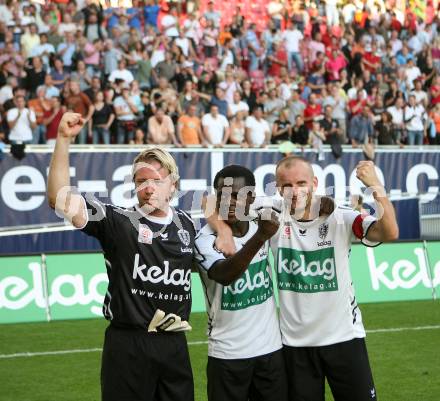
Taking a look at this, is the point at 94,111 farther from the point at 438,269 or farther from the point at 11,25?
the point at 438,269

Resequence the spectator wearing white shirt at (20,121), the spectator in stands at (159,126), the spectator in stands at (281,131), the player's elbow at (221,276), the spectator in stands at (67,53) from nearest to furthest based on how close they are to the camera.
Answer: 1. the player's elbow at (221,276)
2. the spectator wearing white shirt at (20,121)
3. the spectator in stands at (159,126)
4. the spectator in stands at (67,53)
5. the spectator in stands at (281,131)

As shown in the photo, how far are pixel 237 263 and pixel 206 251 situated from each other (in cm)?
47

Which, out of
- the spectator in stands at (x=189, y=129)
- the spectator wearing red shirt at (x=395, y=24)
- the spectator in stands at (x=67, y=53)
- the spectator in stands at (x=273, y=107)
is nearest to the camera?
the spectator in stands at (x=189, y=129)

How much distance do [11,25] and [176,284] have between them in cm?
1477

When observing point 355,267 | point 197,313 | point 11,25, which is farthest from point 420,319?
point 11,25

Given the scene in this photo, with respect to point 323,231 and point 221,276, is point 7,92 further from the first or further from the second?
point 221,276

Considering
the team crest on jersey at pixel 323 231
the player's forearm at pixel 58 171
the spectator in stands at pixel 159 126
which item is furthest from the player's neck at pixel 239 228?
the spectator in stands at pixel 159 126

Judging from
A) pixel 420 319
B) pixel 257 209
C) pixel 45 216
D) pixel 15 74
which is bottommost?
pixel 420 319

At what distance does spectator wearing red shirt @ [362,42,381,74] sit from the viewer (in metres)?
22.9

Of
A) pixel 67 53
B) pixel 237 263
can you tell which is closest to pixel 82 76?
pixel 67 53

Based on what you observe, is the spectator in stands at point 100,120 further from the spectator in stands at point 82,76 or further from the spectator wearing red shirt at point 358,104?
the spectator wearing red shirt at point 358,104

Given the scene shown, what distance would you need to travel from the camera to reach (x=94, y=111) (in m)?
16.7

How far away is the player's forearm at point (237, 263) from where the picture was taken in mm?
3990

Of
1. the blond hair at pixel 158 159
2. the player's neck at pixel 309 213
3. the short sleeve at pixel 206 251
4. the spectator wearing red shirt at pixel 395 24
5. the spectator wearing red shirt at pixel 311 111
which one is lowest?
the short sleeve at pixel 206 251
